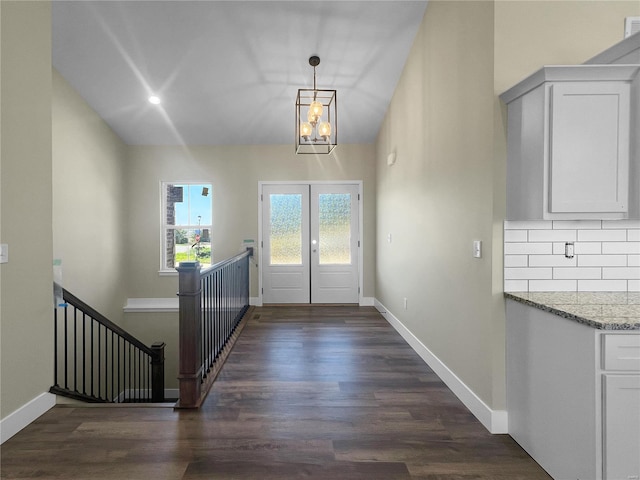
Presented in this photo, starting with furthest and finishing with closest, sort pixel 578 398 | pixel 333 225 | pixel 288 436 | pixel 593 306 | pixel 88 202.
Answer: pixel 333 225
pixel 88 202
pixel 288 436
pixel 593 306
pixel 578 398

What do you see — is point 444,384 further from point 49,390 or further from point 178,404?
point 49,390

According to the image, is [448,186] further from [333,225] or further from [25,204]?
[333,225]

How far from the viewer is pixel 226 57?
157 inches

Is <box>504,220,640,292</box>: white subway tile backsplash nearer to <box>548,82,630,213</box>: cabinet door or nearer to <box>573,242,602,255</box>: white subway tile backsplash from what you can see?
<box>573,242,602,255</box>: white subway tile backsplash

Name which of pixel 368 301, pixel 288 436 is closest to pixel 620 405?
pixel 288 436

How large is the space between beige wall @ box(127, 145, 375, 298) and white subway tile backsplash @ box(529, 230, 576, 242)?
386 centimetres

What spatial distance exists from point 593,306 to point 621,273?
60 cm

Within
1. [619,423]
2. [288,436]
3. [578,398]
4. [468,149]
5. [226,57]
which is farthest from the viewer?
[226,57]

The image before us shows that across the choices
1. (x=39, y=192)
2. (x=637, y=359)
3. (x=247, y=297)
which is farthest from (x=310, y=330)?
(x=637, y=359)

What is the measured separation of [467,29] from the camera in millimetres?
2527

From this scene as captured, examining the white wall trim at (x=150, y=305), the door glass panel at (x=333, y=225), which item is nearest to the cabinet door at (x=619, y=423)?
the door glass panel at (x=333, y=225)

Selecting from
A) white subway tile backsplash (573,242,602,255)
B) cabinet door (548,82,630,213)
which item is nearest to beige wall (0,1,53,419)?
cabinet door (548,82,630,213)

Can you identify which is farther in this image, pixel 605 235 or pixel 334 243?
pixel 334 243

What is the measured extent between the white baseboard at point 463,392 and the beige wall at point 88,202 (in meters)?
4.23
